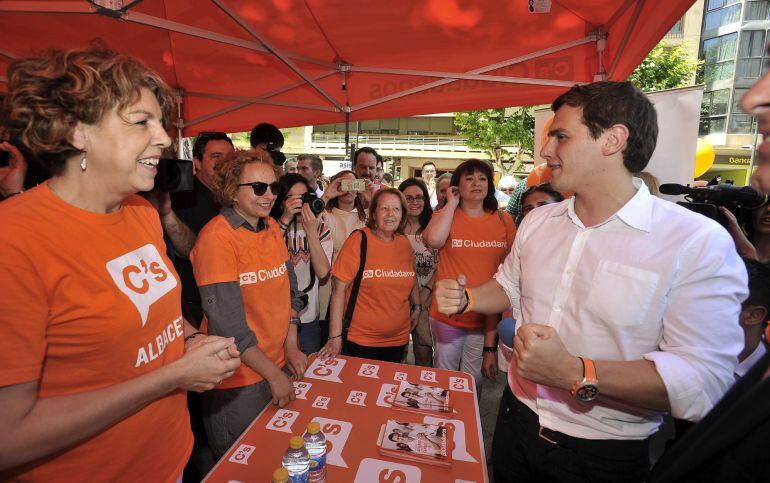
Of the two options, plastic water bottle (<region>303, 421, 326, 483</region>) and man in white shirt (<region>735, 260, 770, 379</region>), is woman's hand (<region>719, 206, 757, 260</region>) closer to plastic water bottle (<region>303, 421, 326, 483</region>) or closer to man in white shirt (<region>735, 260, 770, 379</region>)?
man in white shirt (<region>735, 260, 770, 379</region>)

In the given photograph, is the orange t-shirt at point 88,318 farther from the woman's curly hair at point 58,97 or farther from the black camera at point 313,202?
the black camera at point 313,202

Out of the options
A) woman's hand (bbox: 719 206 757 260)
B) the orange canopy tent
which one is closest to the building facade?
the orange canopy tent

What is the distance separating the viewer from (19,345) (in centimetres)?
90

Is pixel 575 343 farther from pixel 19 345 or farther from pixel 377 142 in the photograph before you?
pixel 377 142

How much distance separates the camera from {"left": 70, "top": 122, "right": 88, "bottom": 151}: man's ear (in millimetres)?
1087

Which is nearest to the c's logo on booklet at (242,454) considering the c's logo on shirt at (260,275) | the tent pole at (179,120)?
the c's logo on shirt at (260,275)

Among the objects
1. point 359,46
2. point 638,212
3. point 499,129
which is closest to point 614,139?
point 638,212

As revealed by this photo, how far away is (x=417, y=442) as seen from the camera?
155 cm

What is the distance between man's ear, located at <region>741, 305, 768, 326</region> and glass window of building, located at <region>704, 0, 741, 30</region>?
98.3 ft

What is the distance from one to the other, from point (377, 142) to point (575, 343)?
3211 centimetres

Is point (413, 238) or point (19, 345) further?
point (413, 238)

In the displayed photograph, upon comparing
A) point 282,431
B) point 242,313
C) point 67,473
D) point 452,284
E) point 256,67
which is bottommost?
point 282,431

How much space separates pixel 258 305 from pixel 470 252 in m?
1.86

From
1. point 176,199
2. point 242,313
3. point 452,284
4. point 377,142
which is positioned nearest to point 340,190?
point 176,199
